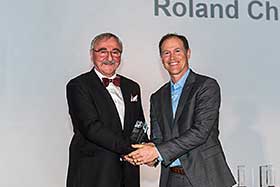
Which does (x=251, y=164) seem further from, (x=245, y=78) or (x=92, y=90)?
(x=92, y=90)

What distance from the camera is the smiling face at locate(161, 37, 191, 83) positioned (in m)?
2.78

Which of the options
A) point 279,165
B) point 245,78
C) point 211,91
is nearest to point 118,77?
point 211,91

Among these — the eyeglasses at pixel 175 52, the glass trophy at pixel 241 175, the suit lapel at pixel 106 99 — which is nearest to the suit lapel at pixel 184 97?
the eyeglasses at pixel 175 52

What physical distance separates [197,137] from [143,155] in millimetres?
355

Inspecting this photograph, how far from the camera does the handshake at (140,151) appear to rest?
2807 millimetres

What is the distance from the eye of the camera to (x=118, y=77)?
3146 mm

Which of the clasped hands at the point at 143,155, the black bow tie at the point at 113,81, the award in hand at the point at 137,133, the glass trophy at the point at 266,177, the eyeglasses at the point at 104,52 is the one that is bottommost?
the glass trophy at the point at 266,177

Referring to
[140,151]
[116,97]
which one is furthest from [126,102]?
[140,151]

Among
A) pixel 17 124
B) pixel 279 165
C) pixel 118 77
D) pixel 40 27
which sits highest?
pixel 40 27

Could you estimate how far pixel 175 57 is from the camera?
278 centimetres

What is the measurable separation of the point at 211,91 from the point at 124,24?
63.3 inches

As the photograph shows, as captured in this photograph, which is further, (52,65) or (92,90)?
(52,65)

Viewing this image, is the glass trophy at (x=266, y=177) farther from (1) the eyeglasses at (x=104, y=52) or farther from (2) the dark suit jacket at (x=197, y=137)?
(1) the eyeglasses at (x=104, y=52)

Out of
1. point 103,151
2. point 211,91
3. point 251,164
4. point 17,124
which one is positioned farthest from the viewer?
point 251,164
